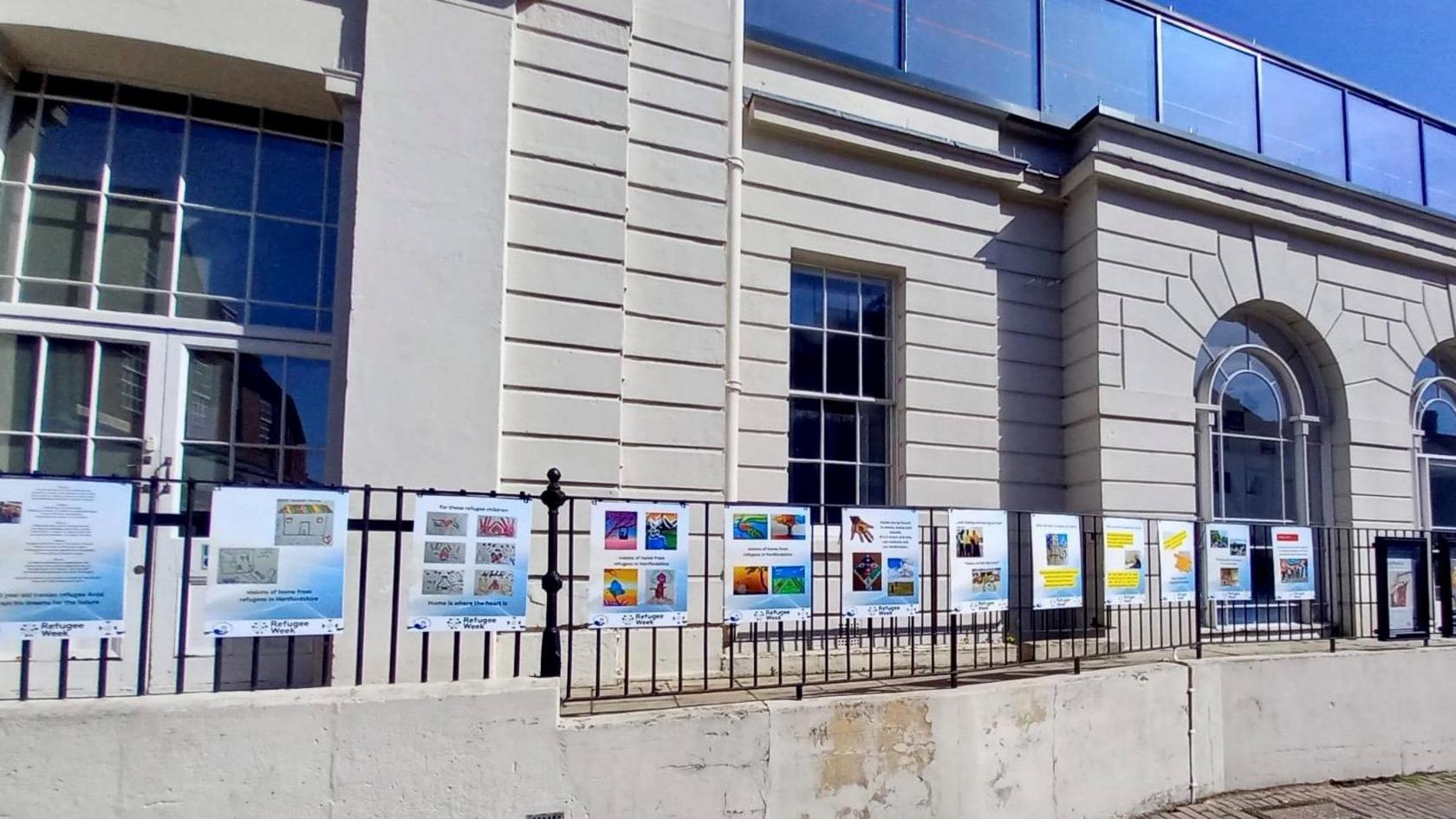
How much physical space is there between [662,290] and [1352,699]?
23.3ft

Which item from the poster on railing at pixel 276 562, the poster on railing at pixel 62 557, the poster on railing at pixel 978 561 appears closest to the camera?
the poster on railing at pixel 62 557

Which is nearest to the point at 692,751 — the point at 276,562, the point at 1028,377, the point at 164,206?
the point at 276,562

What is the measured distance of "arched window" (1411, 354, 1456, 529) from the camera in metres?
12.3

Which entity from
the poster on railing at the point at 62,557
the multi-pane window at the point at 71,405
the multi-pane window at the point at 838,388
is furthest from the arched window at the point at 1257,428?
the multi-pane window at the point at 71,405

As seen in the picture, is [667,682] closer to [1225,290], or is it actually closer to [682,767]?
[682,767]

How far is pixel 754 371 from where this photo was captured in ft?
28.5

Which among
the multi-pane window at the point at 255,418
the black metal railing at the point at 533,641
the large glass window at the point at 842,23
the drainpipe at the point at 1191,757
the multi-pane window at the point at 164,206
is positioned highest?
the large glass window at the point at 842,23

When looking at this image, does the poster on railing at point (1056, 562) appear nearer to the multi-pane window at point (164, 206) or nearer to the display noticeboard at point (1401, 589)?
the display noticeboard at point (1401, 589)

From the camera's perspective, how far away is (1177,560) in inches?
301

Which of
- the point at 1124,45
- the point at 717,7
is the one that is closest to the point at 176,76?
the point at 717,7

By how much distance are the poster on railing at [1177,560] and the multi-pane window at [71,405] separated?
803 centimetres

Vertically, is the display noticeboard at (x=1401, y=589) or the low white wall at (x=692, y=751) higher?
the display noticeboard at (x=1401, y=589)

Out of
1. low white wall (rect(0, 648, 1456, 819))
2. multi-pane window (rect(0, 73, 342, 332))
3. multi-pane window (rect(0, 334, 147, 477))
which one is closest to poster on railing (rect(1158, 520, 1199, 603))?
low white wall (rect(0, 648, 1456, 819))

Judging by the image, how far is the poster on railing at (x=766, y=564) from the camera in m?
5.81
